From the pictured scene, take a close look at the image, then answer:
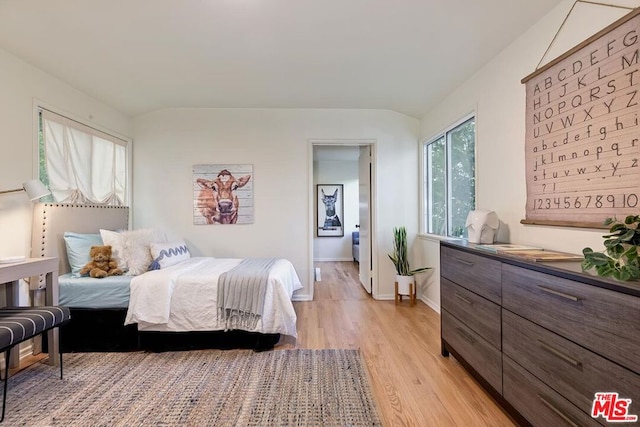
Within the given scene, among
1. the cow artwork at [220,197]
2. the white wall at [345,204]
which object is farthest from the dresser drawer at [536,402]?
the white wall at [345,204]

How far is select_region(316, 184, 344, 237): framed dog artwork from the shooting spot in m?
7.19

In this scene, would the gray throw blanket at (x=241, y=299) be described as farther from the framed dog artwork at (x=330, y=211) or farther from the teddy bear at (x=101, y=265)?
the framed dog artwork at (x=330, y=211)

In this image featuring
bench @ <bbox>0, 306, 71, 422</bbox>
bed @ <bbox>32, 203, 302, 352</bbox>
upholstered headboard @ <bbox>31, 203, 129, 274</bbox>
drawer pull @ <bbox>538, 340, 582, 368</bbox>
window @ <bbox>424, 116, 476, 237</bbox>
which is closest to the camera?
drawer pull @ <bbox>538, 340, 582, 368</bbox>

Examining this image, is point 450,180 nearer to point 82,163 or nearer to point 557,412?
point 557,412

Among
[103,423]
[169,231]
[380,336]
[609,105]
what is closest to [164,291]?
[103,423]

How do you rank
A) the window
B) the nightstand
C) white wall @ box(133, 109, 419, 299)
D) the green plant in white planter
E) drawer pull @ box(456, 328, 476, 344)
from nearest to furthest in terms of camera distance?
1. drawer pull @ box(456, 328, 476, 344)
2. the nightstand
3. the window
4. the green plant in white planter
5. white wall @ box(133, 109, 419, 299)

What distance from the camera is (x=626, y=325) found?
98 centimetres

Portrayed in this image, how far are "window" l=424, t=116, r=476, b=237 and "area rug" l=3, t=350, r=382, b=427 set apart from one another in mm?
1874

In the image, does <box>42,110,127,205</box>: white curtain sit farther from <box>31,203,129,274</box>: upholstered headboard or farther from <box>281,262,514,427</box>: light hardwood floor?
A: <box>281,262,514,427</box>: light hardwood floor

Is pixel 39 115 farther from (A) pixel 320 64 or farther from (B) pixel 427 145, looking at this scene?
(B) pixel 427 145

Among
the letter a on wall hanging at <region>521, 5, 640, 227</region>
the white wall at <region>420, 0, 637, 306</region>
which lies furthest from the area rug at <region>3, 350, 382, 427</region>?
the letter a on wall hanging at <region>521, 5, 640, 227</region>

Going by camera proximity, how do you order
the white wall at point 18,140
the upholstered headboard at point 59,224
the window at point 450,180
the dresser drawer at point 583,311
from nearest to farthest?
1. the dresser drawer at point 583,311
2. the white wall at point 18,140
3. the upholstered headboard at point 59,224
4. the window at point 450,180

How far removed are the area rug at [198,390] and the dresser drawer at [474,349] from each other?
0.70 metres

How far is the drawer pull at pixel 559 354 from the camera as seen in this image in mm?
1162
